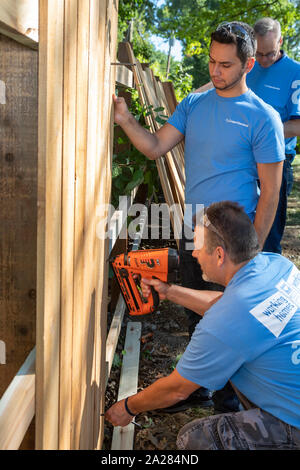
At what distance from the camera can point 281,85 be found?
384 centimetres

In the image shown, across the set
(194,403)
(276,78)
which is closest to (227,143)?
(276,78)

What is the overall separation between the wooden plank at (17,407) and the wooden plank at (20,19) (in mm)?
828

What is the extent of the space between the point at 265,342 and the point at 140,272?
877 mm

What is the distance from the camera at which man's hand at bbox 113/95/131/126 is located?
246cm

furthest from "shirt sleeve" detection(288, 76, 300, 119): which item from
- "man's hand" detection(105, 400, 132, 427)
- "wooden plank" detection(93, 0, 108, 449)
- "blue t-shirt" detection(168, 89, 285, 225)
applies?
"man's hand" detection(105, 400, 132, 427)

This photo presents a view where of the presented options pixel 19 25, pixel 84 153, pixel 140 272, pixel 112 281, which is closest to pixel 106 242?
pixel 140 272

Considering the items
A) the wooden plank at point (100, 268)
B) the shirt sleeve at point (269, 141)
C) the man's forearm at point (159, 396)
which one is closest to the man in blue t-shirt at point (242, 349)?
the man's forearm at point (159, 396)

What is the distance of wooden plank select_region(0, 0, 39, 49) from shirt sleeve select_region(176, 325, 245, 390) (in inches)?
53.1

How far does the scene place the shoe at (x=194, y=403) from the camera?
3516 millimetres

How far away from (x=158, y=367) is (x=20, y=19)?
11.0ft

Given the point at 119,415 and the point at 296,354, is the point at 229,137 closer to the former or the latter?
the point at 296,354

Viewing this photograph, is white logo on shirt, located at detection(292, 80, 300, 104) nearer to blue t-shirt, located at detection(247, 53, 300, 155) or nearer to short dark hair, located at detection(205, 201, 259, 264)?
blue t-shirt, located at detection(247, 53, 300, 155)

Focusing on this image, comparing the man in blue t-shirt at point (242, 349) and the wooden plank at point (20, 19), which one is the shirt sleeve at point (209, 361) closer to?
the man in blue t-shirt at point (242, 349)
